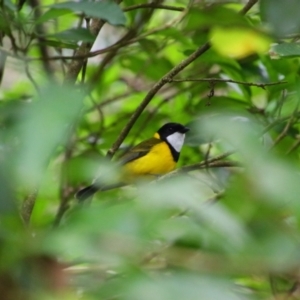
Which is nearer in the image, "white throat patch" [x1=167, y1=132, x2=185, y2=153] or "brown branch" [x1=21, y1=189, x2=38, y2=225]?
"brown branch" [x1=21, y1=189, x2=38, y2=225]

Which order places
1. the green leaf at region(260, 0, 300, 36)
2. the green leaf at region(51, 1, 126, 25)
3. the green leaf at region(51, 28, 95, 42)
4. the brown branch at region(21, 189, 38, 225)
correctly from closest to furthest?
the green leaf at region(260, 0, 300, 36) → the green leaf at region(51, 1, 126, 25) → the green leaf at region(51, 28, 95, 42) → the brown branch at region(21, 189, 38, 225)

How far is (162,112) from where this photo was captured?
2.43m

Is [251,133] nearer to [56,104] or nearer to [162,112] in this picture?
[56,104]

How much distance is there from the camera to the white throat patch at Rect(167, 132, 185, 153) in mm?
3035

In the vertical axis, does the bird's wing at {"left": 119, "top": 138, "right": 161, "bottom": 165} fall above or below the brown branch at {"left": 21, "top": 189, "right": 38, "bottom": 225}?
below

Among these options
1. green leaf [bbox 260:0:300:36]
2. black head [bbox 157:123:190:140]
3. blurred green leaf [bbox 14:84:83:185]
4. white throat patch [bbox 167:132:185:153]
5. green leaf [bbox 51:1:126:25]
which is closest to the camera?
blurred green leaf [bbox 14:84:83:185]

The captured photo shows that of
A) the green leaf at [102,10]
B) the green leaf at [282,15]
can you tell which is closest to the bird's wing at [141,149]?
the green leaf at [102,10]

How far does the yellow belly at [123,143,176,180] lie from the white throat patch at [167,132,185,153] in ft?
0.13

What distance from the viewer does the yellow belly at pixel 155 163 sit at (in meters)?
3.24

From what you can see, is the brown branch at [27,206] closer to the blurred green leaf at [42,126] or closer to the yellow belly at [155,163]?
the blurred green leaf at [42,126]

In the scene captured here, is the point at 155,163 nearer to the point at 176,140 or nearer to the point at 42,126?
the point at 176,140

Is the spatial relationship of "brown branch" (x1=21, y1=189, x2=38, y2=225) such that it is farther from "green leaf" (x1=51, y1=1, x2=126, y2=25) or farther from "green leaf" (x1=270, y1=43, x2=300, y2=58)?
"green leaf" (x1=270, y1=43, x2=300, y2=58)

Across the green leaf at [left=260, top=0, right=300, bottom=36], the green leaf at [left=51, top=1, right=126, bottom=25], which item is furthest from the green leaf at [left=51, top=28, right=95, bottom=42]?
the green leaf at [left=260, top=0, right=300, bottom=36]

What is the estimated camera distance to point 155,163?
3320 millimetres
